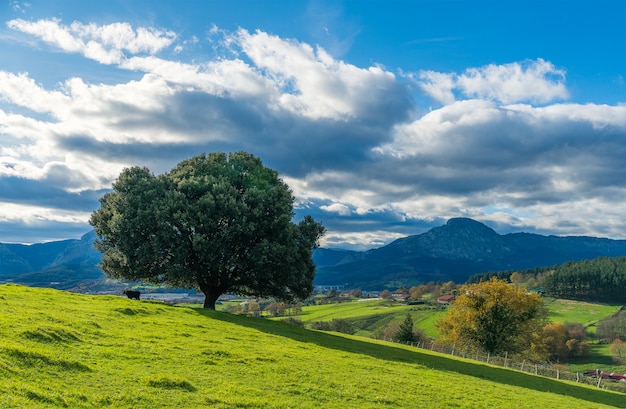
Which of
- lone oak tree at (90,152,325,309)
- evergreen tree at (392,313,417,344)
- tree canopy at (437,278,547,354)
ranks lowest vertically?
evergreen tree at (392,313,417,344)

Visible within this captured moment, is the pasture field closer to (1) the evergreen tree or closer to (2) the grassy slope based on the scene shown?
(1) the evergreen tree

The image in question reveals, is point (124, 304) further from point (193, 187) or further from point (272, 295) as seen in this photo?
point (272, 295)

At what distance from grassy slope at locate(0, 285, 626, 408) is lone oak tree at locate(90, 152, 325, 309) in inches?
530

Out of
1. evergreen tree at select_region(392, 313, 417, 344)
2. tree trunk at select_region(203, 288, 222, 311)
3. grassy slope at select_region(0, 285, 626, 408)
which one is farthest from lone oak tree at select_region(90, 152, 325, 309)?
evergreen tree at select_region(392, 313, 417, 344)

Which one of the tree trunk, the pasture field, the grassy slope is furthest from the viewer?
the pasture field

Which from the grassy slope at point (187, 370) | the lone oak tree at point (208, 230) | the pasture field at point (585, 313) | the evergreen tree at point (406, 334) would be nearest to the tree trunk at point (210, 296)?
the lone oak tree at point (208, 230)

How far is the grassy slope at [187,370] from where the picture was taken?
597 inches

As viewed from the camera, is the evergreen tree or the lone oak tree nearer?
the lone oak tree

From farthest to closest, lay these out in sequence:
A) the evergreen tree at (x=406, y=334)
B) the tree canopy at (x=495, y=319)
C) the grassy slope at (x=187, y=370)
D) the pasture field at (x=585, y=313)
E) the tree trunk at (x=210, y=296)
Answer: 1. the pasture field at (x=585, y=313)
2. the evergreen tree at (x=406, y=334)
3. the tree canopy at (x=495, y=319)
4. the tree trunk at (x=210, y=296)
5. the grassy slope at (x=187, y=370)

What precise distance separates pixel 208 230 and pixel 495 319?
58868mm

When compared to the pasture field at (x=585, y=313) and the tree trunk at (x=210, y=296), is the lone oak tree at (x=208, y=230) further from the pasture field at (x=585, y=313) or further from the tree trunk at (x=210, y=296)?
the pasture field at (x=585, y=313)

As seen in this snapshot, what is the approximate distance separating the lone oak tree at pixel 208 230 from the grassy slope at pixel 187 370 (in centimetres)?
1346

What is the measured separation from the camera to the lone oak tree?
158 feet

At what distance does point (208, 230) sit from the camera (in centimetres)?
4853
